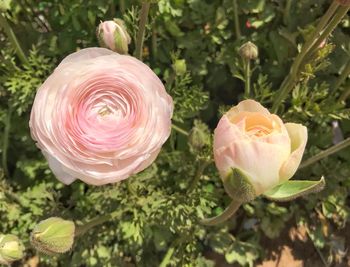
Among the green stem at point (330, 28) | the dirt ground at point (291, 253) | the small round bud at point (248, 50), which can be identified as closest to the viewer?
the green stem at point (330, 28)

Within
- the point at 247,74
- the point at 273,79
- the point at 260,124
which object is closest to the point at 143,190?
the point at 247,74

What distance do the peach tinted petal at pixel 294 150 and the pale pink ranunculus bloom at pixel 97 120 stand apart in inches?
7.5

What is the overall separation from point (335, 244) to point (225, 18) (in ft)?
2.39

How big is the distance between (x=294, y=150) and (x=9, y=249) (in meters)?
0.53

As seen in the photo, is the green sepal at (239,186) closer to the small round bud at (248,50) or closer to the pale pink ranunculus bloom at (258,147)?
the pale pink ranunculus bloom at (258,147)

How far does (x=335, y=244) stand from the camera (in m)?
1.53

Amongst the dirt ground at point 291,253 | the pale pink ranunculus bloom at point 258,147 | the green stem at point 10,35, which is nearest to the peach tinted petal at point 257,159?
the pale pink ranunculus bloom at point 258,147

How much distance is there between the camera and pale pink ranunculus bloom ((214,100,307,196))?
2.27 feet

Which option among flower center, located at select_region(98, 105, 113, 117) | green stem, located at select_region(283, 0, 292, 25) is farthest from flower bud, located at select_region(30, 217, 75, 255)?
green stem, located at select_region(283, 0, 292, 25)

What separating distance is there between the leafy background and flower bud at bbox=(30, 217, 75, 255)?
0.35 meters

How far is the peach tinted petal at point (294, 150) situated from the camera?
0.71 m

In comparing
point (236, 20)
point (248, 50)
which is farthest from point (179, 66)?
point (236, 20)

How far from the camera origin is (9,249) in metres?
0.92

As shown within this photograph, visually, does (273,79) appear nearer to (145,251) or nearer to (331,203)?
(331,203)
